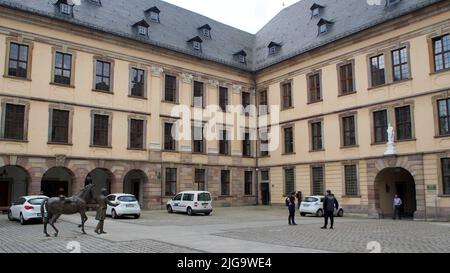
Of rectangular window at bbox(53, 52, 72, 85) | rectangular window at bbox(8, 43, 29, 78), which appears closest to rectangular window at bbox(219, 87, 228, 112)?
rectangular window at bbox(53, 52, 72, 85)

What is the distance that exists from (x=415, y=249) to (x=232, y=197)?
28225 millimetres

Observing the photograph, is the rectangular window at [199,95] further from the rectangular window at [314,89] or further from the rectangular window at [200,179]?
the rectangular window at [314,89]

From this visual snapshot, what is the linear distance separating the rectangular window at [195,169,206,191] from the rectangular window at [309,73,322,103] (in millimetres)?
11513

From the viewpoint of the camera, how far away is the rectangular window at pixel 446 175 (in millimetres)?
27372

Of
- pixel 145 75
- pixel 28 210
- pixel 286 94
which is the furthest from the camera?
pixel 286 94

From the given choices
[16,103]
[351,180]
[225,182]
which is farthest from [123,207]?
[351,180]

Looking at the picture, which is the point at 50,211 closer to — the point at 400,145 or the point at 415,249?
the point at 415,249

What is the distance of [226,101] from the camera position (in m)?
41.7

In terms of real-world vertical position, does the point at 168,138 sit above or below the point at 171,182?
above

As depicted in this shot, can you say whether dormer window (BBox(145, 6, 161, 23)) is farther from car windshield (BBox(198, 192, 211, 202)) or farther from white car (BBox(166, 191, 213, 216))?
car windshield (BBox(198, 192, 211, 202))

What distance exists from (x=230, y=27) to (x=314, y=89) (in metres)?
15.3

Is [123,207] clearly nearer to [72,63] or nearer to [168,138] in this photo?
[168,138]
